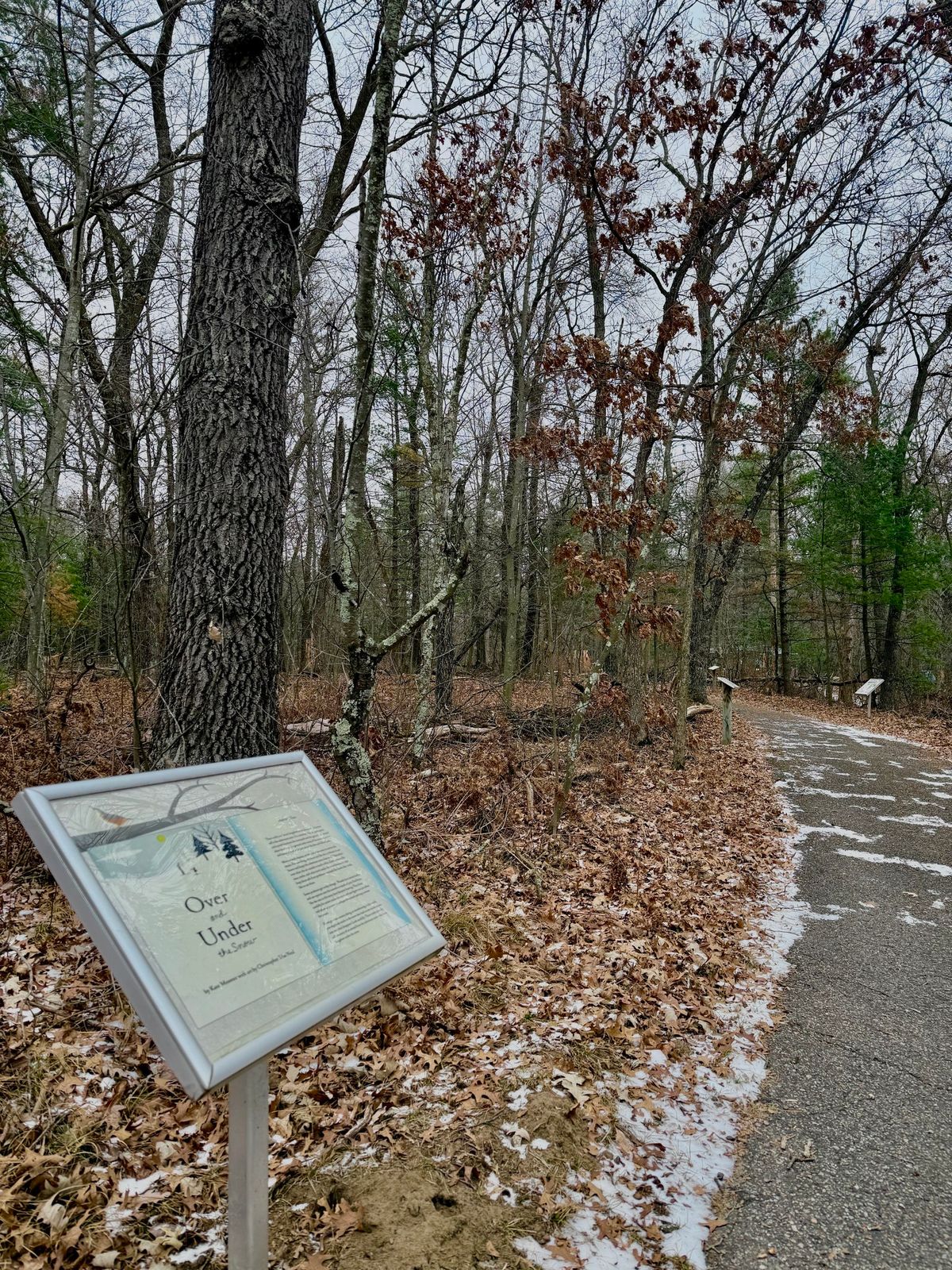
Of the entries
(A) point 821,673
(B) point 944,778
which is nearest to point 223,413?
(B) point 944,778

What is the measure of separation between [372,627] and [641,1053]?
1660 cm

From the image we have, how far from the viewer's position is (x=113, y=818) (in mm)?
1658

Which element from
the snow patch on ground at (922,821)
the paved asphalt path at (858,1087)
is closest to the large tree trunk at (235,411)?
the paved asphalt path at (858,1087)

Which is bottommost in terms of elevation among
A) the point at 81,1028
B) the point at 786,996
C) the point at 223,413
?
the point at 786,996

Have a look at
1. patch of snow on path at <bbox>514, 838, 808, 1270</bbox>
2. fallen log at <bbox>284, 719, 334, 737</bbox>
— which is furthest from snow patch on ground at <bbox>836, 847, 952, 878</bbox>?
fallen log at <bbox>284, 719, 334, 737</bbox>

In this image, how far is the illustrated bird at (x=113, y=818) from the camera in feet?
5.40

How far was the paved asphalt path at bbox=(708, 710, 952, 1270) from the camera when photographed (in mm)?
2438

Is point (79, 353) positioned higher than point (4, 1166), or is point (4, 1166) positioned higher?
point (79, 353)

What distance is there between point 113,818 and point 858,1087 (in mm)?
3507

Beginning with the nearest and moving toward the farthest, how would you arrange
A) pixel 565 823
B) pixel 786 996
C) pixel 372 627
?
1. pixel 786 996
2. pixel 565 823
3. pixel 372 627

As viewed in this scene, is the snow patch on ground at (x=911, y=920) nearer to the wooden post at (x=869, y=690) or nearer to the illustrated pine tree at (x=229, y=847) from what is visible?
the illustrated pine tree at (x=229, y=847)

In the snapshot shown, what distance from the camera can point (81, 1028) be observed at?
3.24 metres

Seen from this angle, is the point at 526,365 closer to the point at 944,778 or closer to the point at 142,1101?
the point at 944,778

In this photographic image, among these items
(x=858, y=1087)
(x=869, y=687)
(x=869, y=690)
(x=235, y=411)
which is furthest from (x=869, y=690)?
(x=235, y=411)
